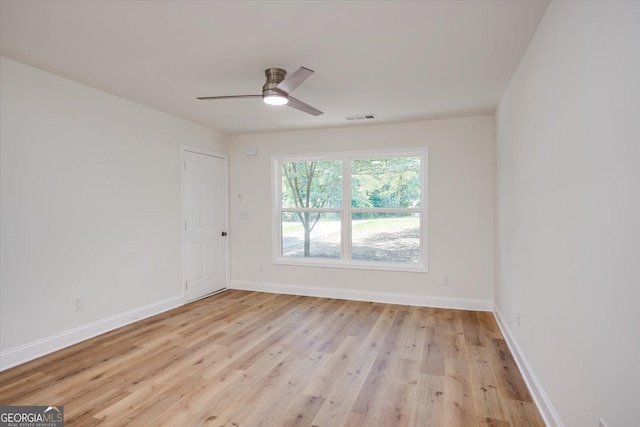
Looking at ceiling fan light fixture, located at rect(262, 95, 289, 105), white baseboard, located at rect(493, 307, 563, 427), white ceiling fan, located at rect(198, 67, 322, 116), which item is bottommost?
white baseboard, located at rect(493, 307, 563, 427)

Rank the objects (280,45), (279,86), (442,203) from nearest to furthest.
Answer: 1. (280,45)
2. (279,86)
3. (442,203)

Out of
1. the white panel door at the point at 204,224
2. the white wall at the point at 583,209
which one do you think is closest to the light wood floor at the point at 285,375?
the white wall at the point at 583,209

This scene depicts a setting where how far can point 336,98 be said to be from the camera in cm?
365

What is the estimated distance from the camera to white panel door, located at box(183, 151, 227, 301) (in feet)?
15.5

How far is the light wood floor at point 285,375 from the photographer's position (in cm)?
218

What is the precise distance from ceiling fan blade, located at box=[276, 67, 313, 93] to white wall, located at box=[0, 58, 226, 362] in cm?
214

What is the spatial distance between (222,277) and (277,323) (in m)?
1.89

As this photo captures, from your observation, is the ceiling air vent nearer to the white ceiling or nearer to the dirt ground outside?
the white ceiling

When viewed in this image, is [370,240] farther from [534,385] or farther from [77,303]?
[77,303]

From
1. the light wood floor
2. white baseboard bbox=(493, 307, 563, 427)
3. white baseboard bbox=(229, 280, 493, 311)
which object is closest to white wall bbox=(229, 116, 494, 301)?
white baseboard bbox=(229, 280, 493, 311)

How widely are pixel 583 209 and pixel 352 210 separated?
11.8 feet

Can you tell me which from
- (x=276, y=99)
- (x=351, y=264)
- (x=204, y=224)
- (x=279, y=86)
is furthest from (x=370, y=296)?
(x=279, y=86)

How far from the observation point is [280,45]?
8.05 feet

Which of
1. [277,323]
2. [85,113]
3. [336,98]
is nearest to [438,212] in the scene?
[336,98]
